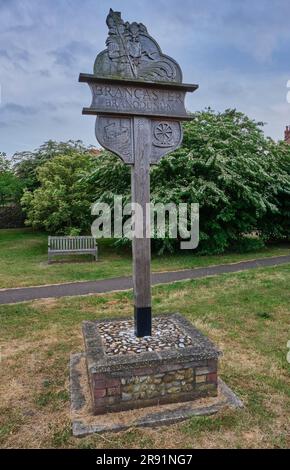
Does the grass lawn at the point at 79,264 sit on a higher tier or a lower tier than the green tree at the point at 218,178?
lower

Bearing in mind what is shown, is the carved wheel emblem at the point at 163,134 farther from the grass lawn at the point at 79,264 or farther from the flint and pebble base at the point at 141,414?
the grass lawn at the point at 79,264

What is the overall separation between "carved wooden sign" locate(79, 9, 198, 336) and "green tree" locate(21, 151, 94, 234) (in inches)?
340

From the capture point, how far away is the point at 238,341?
13.3 feet

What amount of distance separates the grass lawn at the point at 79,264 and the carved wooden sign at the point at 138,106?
4905mm

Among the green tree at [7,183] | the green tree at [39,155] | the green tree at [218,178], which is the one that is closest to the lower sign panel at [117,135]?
the green tree at [218,178]

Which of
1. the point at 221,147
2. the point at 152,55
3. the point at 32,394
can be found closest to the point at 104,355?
A: the point at 32,394

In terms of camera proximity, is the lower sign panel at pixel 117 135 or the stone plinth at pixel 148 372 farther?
the lower sign panel at pixel 117 135

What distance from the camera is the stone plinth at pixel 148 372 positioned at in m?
2.55

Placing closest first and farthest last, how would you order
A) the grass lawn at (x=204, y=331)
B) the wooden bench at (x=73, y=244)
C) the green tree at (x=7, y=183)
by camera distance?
the grass lawn at (x=204, y=331) < the wooden bench at (x=73, y=244) < the green tree at (x=7, y=183)

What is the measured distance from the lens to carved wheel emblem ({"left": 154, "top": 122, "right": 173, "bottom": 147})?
3.16m

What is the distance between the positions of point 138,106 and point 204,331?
300cm

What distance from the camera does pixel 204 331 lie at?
433 cm

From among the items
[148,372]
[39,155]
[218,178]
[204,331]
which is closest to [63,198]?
[218,178]

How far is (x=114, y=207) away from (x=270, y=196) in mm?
5498
